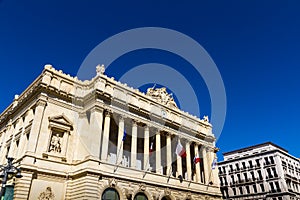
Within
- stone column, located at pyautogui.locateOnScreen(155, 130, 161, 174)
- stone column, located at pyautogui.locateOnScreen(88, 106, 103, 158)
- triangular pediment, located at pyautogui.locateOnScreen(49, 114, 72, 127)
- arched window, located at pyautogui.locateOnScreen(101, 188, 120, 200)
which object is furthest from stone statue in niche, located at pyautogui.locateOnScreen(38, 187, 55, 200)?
stone column, located at pyautogui.locateOnScreen(155, 130, 161, 174)

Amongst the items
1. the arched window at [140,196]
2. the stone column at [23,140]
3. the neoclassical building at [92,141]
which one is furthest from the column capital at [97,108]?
the arched window at [140,196]

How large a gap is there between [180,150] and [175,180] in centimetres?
416

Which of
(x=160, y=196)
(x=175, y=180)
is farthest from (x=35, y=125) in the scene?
(x=175, y=180)

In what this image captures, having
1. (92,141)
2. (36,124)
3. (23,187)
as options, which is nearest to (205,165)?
(92,141)

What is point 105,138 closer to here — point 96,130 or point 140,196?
point 96,130

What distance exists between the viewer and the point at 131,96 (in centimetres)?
3366

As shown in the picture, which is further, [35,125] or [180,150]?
[180,150]

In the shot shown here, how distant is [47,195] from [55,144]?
505 centimetres

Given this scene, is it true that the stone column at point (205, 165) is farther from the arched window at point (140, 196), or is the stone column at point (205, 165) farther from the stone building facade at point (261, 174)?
the stone building facade at point (261, 174)

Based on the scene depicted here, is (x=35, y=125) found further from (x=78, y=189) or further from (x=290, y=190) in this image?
(x=290, y=190)

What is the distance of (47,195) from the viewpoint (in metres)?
24.2

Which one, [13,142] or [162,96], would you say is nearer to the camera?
[13,142]

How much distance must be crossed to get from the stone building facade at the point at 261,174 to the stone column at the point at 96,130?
4688 centimetres

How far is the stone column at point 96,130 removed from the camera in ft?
86.1
